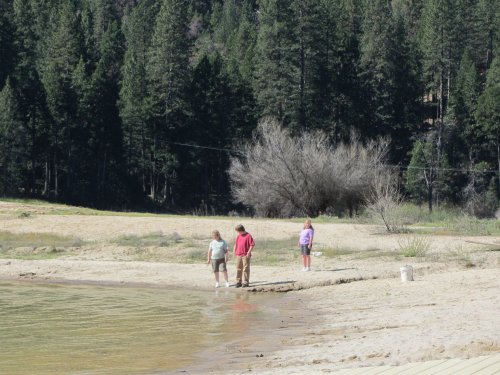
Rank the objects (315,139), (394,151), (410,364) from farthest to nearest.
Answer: (394,151)
(315,139)
(410,364)

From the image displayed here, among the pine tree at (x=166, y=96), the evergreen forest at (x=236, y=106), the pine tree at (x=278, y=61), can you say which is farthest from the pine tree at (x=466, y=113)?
the pine tree at (x=166, y=96)

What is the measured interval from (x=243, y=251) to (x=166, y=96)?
5190 cm

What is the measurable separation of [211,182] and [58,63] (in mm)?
16545

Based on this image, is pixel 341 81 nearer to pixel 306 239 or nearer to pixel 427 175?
pixel 427 175

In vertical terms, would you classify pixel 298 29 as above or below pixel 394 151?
above

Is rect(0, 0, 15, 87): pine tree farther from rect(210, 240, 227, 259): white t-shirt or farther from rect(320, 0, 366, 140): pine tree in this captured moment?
rect(210, 240, 227, 259): white t-shirt

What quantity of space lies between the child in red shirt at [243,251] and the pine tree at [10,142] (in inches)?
1589

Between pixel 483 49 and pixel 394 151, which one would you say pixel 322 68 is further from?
pixel 483 49

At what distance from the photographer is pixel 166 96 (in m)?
74.1

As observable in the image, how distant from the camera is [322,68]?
75188mm

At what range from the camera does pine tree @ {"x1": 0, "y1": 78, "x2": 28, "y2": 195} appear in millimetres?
62000

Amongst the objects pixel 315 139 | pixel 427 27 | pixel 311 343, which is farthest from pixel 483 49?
pixel 311 343

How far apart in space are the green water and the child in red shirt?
767mm

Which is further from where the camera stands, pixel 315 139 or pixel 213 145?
pixel 213 145
